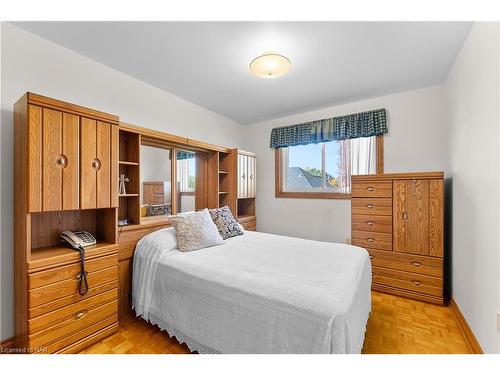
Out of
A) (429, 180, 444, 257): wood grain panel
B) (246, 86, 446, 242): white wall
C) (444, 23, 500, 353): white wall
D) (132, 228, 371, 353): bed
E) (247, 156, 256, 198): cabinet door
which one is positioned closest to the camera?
(132, 228, 371, 353): bed

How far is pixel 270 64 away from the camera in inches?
74.6

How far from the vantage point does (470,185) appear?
6.12 feet

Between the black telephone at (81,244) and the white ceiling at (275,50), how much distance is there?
5.23 feet

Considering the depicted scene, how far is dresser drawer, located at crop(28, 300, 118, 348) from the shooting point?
148 centimetres

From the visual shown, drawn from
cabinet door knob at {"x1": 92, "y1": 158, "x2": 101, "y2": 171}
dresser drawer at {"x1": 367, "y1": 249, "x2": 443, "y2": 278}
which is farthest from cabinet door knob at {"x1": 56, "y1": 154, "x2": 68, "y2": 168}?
dresser drawer at {"x1": 367, "y1": 249, "x2": 443, "y2": 278}

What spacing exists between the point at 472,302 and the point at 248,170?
2.96 metres

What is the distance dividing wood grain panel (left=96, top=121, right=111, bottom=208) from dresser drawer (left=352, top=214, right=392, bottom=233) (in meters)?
2.66

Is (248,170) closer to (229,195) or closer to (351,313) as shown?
(229,195)

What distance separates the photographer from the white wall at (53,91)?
5.49 feet

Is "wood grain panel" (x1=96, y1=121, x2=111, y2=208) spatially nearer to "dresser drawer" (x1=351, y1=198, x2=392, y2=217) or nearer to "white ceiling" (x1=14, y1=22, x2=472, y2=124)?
"white ceiling" (x1=14, y1=22, x2=472, y2=124)

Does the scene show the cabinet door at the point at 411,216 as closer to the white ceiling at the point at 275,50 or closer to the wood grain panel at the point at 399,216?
the wood grain panel at the point at 399,216

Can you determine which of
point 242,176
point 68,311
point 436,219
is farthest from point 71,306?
point 436,219

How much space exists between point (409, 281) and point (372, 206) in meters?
0.89

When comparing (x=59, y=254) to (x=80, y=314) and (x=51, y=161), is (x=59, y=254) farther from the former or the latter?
(x=51, y=161)
